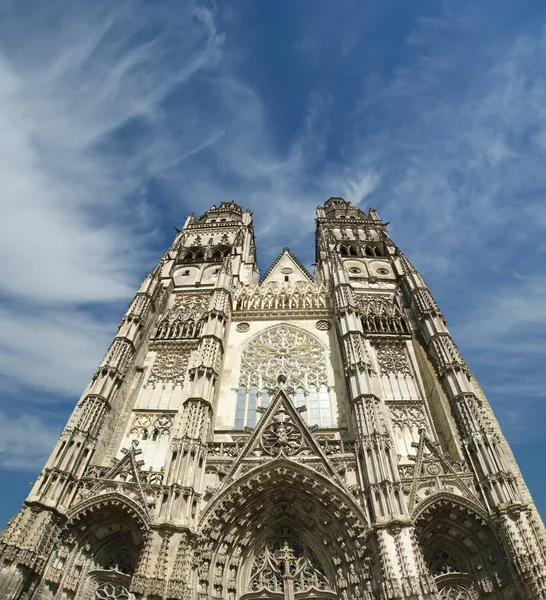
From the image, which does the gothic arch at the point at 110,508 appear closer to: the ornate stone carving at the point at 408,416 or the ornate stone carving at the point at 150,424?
the ornate stone carving at the point at 150,424

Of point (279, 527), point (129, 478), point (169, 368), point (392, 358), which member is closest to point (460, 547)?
point (279, 527)

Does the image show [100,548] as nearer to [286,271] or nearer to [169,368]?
[169,368]

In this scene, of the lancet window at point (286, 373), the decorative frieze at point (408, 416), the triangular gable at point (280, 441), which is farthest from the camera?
the lancet window at point (286, 373)

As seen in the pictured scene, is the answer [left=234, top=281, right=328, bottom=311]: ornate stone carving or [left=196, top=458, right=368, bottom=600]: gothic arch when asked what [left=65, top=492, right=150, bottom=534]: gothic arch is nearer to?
[left=196, top=458, right=368, bottom=600]: gothic arch

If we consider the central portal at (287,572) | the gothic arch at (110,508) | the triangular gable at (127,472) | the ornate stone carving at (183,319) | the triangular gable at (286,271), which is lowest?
the central portal at (287,572)

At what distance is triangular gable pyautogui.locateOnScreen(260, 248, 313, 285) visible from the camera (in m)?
25.5

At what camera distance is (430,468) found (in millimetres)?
13070

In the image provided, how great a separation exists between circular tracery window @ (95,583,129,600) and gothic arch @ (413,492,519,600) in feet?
27.4

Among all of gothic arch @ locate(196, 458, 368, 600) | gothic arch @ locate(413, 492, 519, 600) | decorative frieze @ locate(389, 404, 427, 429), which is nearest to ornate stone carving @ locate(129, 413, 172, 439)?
gothic arch @ locate(196, 458, 368, 600)

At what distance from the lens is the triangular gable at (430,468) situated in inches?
484

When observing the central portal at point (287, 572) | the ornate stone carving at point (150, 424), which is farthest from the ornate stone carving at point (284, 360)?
the central portal at point (287, 572)

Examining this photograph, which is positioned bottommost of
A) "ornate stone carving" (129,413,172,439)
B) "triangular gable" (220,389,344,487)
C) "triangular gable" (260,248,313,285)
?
"triangular gable" (220,389,344,487)

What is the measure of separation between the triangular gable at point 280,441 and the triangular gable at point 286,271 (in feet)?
36.4

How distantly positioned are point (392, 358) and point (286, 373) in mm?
4612
